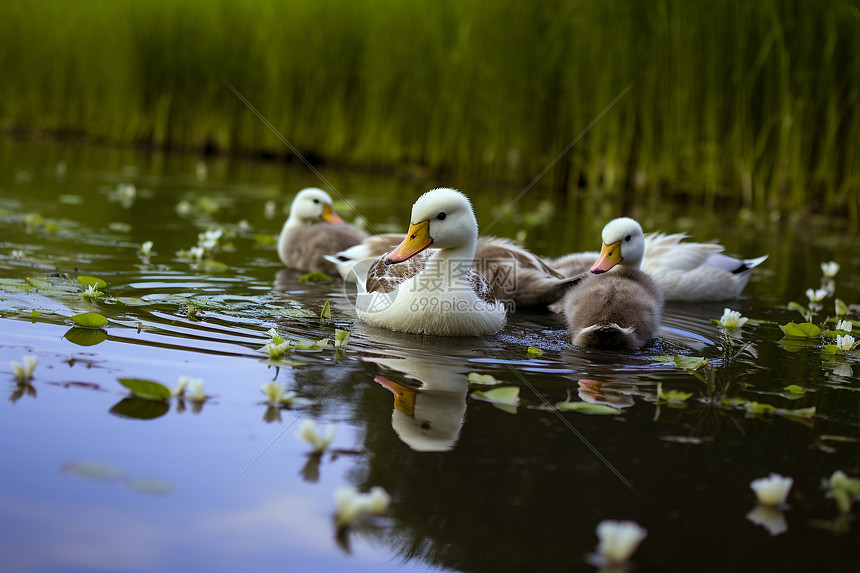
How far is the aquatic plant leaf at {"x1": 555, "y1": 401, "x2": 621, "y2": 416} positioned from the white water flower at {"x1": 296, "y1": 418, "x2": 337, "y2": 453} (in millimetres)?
999

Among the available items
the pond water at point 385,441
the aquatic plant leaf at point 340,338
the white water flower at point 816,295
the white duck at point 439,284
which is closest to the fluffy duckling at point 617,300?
the pond water at point 385,441

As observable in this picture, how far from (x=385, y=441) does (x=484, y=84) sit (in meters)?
11.3

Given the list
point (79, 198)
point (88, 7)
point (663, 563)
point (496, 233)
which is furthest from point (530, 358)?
point (88, 7)

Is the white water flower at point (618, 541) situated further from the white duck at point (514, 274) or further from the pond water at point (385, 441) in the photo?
the white duck at point (514, 274)

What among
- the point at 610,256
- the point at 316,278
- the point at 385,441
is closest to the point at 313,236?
the point at 316,278

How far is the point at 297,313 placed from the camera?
195 inches

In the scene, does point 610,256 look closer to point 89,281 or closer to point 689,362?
point 689,362

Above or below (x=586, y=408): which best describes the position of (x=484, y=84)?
above

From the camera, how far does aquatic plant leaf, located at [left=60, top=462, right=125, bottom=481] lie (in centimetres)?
257

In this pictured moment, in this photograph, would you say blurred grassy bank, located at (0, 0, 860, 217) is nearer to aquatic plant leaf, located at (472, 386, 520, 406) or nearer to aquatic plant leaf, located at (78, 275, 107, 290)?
aquatic plant leaf, located at (472, 386, 520, 406)

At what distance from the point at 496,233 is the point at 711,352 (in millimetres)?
5063

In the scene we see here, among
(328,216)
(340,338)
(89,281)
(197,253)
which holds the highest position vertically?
(328,216)

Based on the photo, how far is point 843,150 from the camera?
1073 cm

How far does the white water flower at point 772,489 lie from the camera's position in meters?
2.66
